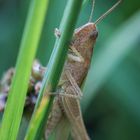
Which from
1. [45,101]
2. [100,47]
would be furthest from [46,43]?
[45,101]

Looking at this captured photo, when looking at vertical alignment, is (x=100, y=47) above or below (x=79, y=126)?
above

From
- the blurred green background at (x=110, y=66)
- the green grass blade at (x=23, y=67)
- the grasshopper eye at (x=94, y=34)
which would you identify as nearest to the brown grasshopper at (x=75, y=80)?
the grasshopper eye at (x=94, y=34)

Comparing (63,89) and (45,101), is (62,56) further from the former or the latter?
(63,89)

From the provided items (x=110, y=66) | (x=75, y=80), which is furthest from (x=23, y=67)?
(x=110, y=66)

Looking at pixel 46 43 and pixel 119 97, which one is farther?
pixel 46 43

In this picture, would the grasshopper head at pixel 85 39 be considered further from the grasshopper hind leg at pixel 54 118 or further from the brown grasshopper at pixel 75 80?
the grasshopper hind leg at pixel 54 118

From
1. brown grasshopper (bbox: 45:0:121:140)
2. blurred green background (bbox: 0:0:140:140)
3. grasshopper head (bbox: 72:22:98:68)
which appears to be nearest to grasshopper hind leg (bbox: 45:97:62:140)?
brown grasshopper (bbox: 45:0:121:140)

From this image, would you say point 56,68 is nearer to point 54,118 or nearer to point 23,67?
point 23,67
